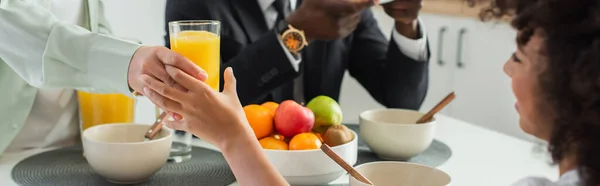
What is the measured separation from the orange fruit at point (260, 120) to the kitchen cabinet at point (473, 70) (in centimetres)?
167

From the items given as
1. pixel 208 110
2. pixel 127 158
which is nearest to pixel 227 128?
pixel 208 110

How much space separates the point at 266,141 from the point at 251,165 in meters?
0.24

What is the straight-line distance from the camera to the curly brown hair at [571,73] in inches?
27.9

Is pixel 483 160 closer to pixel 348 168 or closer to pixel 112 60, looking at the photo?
pixel 348 168

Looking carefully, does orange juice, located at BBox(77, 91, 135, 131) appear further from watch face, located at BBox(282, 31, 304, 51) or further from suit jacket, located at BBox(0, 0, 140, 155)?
watch face, located at BBox(282, 31, 304, 51)

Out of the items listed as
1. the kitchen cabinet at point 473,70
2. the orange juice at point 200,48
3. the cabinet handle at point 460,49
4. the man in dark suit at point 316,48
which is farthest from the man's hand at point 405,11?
the cabinet handle at point 460,49

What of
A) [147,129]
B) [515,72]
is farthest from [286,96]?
[515,72]

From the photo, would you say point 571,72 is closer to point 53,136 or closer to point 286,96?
point 53,136

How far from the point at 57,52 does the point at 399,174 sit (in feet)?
1.96

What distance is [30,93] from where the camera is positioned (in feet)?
4.29

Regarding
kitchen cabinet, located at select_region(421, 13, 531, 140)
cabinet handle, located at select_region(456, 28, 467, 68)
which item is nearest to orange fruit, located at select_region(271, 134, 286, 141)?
kitchen cabinet, located at select_region(421, 13, 531, 140)

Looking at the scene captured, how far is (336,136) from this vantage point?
1169 millimetres

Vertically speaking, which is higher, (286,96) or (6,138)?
(6,138)

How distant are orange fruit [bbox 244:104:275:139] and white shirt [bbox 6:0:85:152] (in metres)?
0.44
